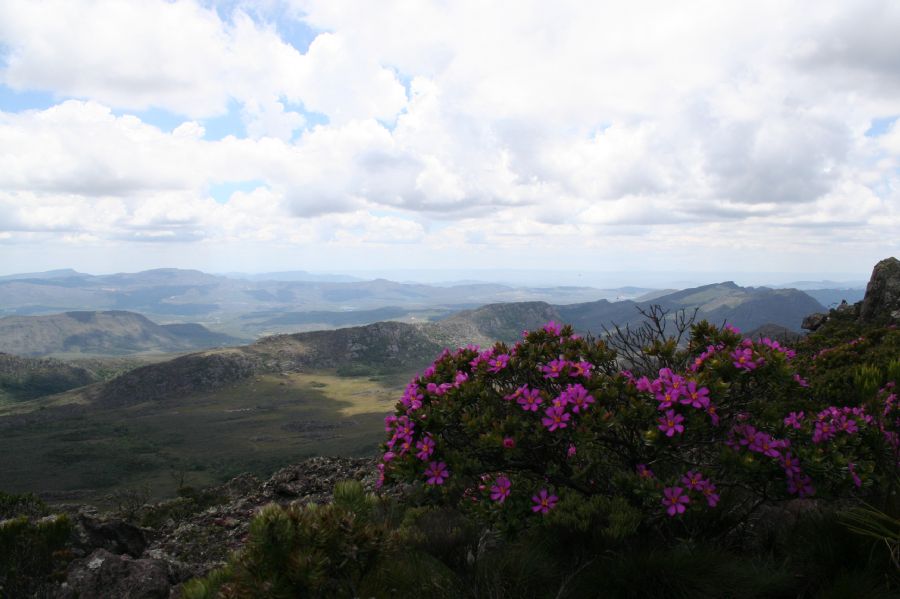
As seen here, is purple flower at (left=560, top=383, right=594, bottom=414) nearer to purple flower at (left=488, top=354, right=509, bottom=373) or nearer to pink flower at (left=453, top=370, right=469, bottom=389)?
purple flower at (left=488, top=354, right=509, bottom=373)

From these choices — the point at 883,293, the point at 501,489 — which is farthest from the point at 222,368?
the point at 501,489

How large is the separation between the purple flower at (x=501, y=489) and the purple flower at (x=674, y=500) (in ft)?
4.41

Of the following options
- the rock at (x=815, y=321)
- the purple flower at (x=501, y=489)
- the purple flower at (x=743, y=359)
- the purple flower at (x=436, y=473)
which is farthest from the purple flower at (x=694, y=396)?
the rock at (x=815, y=321)

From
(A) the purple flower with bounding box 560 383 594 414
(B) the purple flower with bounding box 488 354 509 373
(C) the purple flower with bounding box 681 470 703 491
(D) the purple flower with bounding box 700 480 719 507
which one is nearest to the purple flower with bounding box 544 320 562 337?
(B) the purple flower with bounding box 488 354 509 373

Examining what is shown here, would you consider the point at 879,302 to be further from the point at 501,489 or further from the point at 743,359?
the point at 501,489

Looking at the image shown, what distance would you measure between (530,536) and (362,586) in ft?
5.35

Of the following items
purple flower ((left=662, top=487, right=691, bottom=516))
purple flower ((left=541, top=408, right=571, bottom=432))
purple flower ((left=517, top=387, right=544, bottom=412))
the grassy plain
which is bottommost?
the grassy plain

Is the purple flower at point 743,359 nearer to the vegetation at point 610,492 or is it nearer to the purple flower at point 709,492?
the vegetation at point 610,492

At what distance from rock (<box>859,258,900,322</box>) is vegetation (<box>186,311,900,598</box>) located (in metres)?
25.7

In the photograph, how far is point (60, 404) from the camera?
14875 centimetres

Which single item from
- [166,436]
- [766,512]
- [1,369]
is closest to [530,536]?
[766,512]

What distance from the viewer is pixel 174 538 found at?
1257 cm

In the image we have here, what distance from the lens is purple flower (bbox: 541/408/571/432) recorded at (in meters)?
4.92

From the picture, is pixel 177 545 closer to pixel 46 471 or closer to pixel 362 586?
pixel 362 586
